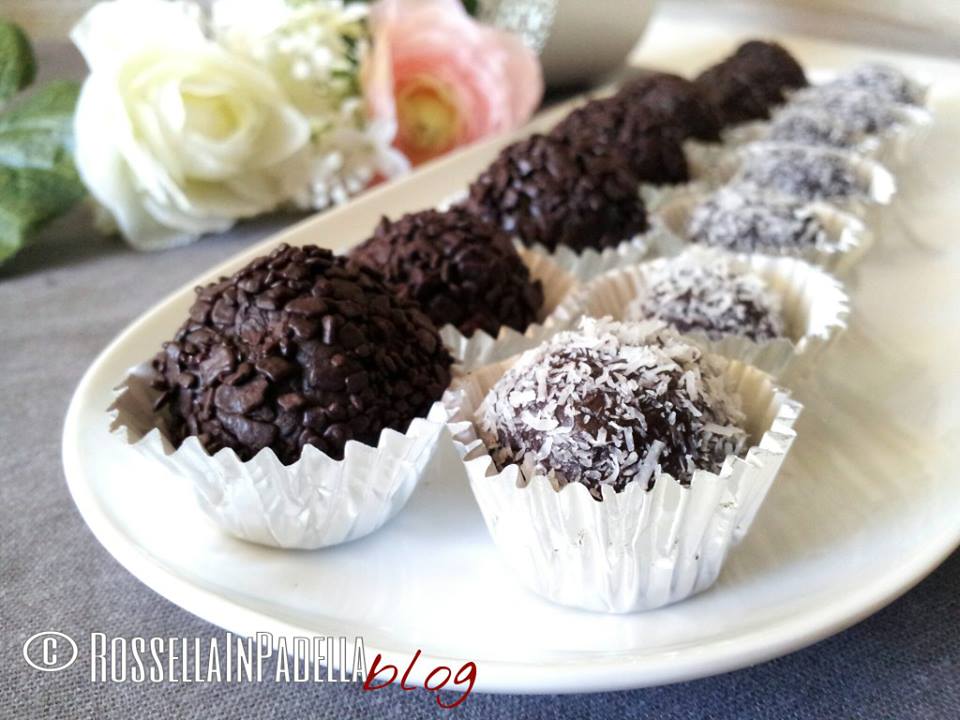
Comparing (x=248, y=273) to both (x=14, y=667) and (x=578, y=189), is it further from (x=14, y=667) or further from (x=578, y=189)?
(x=578, y=189)

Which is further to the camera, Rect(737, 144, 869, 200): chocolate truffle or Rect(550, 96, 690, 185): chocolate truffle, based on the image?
Rect(550, 96, 690, 185): chocolate truffle

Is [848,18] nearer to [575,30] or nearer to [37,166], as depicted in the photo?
[575,30]

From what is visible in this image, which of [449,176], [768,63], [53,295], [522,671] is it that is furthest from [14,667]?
[768,63]

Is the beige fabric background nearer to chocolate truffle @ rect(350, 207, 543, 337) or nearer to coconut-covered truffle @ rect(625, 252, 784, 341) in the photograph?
chocolate truffle @ rect(350, 207, 543, 337)

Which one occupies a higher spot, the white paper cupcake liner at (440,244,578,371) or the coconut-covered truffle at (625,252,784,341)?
the coconut-covered truffle at (625,252,784,341)

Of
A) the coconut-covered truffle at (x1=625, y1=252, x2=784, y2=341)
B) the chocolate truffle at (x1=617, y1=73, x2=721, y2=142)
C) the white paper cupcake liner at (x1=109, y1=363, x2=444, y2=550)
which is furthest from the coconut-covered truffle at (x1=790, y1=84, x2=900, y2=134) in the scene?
the white paper cupcake liner at (x1=109, y1=363, x2=444, y2=550)

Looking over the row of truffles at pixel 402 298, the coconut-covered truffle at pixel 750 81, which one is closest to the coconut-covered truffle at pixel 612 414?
the row of truffles at pixel 402 298
